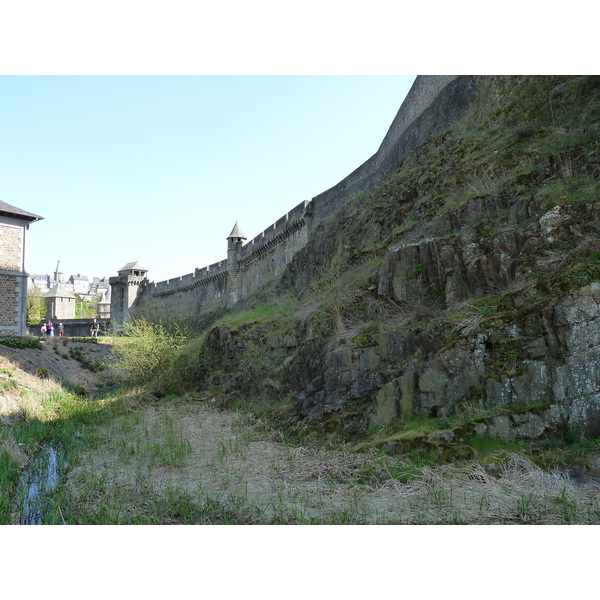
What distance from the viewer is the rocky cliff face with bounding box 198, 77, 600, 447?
240 inches

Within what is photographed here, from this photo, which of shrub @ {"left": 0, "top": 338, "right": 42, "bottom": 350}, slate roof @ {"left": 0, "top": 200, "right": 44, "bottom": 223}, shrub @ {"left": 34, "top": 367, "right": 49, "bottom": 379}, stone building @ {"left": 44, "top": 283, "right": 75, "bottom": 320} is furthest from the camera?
stone building @ {"left": 44, "top": 283, "right": 75, "bottom": 320}

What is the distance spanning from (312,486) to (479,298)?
4050 mm

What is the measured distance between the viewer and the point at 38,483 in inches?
291

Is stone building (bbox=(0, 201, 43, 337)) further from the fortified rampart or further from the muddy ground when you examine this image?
the muddy ground

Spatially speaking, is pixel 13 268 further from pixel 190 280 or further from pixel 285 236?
pixel 190 280

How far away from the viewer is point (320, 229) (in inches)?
790

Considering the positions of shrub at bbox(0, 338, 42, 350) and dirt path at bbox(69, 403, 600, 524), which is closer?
dirt path at bbox(69, 403, 600, 524)

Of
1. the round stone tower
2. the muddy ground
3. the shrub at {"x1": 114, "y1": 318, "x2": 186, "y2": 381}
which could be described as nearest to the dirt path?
the muddy ground

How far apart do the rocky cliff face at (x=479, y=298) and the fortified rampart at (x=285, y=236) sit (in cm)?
162

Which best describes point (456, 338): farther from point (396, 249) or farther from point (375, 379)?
point (396, 249)

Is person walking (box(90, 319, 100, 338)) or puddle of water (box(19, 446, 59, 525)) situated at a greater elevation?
person walking (box(90, 319, 100, 338))

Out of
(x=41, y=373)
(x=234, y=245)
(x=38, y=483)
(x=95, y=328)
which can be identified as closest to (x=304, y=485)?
(x=38, y=483)
